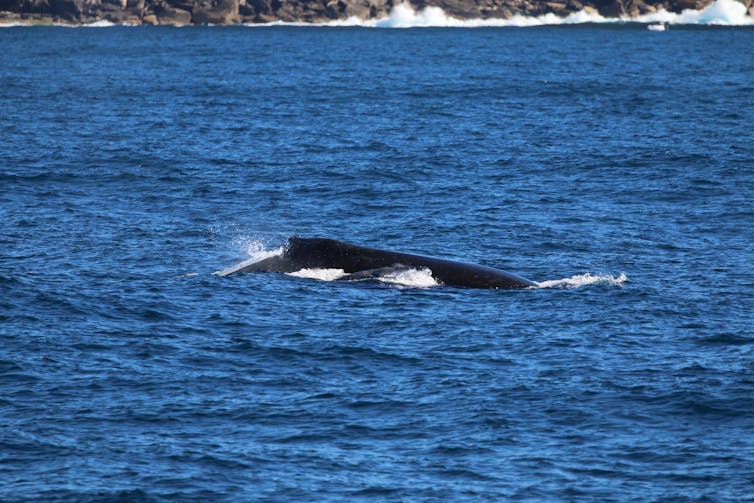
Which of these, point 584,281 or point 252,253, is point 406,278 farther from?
point 252,253

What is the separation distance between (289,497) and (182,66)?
11325cm

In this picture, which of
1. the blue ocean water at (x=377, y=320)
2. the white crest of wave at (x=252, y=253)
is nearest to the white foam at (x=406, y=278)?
the blue ocean water at (x=377, y=320)

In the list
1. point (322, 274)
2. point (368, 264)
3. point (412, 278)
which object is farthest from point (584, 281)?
point (322, 274)

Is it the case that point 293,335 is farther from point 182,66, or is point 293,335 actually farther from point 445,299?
point 182,66

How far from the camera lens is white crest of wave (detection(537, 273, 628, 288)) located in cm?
3241

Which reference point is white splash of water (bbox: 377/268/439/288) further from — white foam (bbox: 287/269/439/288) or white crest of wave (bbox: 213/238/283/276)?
white crest of wave (bbox: 213/238/283/276)

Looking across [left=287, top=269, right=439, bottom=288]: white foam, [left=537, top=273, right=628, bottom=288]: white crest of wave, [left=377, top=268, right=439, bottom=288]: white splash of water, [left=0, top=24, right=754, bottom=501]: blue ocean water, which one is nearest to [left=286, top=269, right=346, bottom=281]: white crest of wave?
[left=287, top=269, right=439, bottom=288]: white foam

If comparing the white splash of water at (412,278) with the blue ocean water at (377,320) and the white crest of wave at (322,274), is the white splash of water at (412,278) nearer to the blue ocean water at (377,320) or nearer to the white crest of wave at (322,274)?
the blue ocean water at (377,320)

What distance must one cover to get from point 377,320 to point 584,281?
6.81m

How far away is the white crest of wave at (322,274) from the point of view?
32844 millimetres

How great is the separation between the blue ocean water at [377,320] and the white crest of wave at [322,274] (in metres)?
0.57

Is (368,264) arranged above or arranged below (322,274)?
above

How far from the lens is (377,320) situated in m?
28.9

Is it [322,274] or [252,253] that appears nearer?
[322,274]
